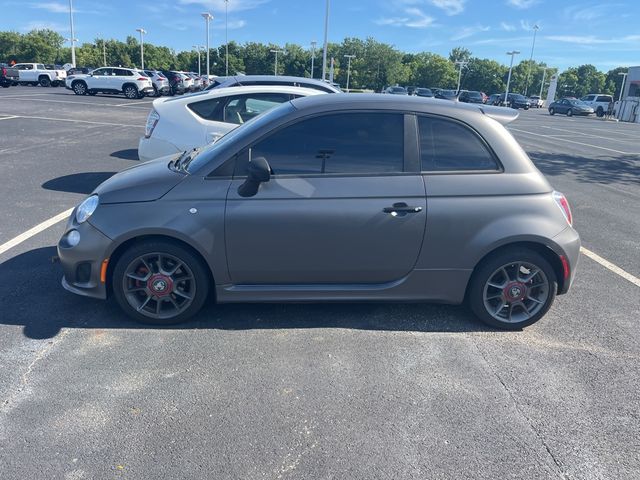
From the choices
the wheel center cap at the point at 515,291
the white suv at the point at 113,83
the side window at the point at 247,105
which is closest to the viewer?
the wheel center cap at the point at 515,291

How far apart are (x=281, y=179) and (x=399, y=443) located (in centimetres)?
195

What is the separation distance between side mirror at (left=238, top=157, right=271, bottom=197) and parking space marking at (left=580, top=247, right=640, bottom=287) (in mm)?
3851

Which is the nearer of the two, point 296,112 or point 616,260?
point 296,112

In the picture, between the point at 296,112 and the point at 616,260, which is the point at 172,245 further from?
the point at 616,260

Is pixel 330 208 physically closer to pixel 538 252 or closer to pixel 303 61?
pixel 538 252

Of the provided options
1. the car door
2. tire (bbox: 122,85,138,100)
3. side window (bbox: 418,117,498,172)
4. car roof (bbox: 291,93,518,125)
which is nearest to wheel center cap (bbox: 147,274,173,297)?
the car door

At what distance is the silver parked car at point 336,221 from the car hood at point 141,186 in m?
0.01

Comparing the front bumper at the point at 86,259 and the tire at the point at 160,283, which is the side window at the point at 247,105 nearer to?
the front bumper at the point at 86,259

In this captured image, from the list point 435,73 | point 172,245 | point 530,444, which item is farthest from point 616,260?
point 435,73

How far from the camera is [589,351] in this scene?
376cm

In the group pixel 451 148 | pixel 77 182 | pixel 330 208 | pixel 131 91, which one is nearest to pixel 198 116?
pixel 77 182

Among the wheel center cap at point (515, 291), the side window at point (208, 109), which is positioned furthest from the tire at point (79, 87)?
the wheel center cap at point (515, 291)

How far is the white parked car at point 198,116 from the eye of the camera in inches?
285

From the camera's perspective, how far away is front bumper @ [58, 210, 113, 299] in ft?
12.2
